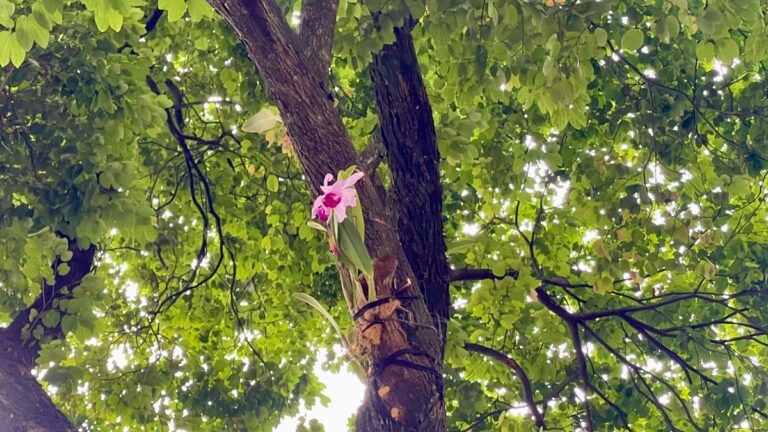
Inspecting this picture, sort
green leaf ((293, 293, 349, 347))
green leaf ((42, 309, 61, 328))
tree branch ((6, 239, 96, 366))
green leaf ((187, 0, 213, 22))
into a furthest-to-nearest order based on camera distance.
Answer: tree branch ((6, 239, 96, 366)) < green leaf ((42, 309, 61, 328)) < green leaf ((187, 0, 213, 22)) < green leaf ((293, 293, 349, 347))

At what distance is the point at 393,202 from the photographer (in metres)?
3.52

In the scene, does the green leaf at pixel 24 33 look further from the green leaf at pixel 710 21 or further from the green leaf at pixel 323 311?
the green leaf at pixel 710 21

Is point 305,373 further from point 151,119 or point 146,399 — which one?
point 151,119

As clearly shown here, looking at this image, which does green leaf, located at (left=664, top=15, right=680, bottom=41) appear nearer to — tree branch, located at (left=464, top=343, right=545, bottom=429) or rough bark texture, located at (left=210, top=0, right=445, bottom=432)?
rough bark texture, located at (left=210, top=0, right=445, bottom=432)

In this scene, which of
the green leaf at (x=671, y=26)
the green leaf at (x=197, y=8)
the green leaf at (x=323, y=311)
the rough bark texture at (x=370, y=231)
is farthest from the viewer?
the green leaf at (x=671, y=26)

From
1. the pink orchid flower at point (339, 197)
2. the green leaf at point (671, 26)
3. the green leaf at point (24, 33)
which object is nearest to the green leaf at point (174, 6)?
the green leaf at point (24, 33)

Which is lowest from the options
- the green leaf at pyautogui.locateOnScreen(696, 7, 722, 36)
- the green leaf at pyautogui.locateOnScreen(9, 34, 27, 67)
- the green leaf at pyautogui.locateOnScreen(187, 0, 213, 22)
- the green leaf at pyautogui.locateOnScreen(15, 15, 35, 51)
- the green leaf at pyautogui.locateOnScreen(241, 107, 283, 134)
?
the green leaf at pyautogui.locateOnScreen(9, 34, 27, 67)

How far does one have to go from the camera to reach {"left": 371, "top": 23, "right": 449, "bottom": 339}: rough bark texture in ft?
11.2

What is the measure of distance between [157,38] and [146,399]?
267 centimetres

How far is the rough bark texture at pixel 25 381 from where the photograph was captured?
11.5 feet

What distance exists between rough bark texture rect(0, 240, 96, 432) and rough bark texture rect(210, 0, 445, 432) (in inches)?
70.3

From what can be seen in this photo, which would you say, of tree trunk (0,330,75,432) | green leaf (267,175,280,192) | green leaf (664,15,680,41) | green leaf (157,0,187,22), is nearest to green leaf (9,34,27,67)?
green leaf (157,0,187,22)

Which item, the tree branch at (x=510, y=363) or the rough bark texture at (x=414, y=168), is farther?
the tree branch at (x=510, y=363)

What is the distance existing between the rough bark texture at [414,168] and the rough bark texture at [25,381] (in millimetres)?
1850
